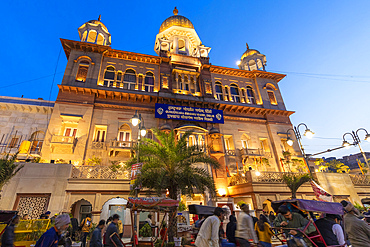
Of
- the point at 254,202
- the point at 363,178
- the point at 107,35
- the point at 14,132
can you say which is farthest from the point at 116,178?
the point at 363,178

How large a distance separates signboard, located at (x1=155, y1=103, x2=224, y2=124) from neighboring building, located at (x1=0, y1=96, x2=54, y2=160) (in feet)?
39.3

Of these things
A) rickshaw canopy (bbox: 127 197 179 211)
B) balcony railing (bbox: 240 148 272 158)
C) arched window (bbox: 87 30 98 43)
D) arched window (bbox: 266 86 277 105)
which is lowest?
rickshaw canopy (bbox: 127 197 179 211)

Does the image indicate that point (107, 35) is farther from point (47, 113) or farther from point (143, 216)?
point (143, 216)

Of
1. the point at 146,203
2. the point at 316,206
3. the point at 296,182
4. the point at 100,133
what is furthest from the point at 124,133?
the point at 316,206

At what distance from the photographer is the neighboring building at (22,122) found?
2023 cm

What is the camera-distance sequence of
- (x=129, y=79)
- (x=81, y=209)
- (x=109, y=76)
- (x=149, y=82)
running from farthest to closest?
(x=149, y=82) → (x=129, y=79) → (x=109, y=76) → (x=81, y=209)

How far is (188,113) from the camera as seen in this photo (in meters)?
23.4

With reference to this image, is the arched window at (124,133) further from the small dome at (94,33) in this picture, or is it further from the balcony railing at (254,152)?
the balcony railing at (254,152)

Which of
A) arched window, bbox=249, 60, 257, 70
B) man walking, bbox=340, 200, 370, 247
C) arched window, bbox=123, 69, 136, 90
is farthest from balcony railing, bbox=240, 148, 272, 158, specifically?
man walking, bbox=340, 200, 370, 247

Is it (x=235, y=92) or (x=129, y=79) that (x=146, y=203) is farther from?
(x=235, y=92)

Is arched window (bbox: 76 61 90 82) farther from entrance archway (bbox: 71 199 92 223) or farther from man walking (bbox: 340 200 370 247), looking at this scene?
man walking (bbox: 340 200 370 247)

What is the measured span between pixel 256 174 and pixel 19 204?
58.2 ft

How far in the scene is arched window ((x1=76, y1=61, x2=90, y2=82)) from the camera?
73.8 ft

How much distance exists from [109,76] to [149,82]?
15.3 feet
